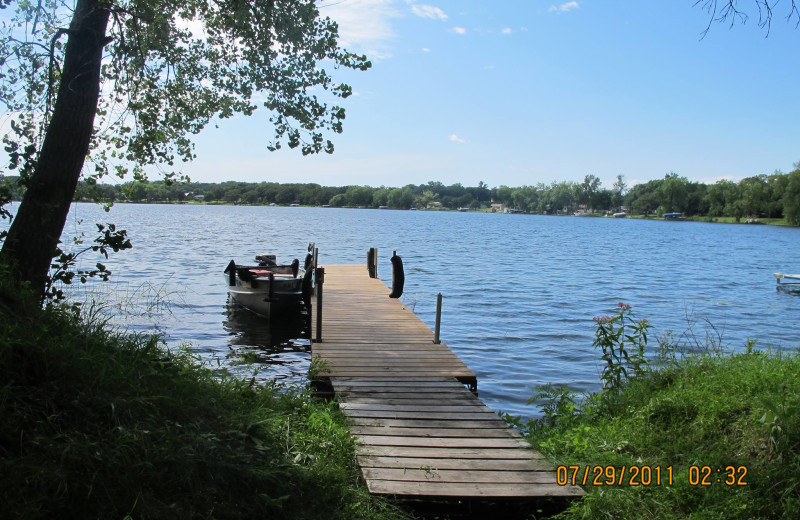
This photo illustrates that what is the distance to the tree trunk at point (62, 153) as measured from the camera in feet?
15.5

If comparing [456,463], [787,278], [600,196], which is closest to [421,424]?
[456,463]

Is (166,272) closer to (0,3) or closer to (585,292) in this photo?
(585,292)

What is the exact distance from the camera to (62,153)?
4.89 metres

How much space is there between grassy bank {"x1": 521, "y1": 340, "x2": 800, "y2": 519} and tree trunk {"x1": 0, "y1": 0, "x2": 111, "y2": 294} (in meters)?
4.48

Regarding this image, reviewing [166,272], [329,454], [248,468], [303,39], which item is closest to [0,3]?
[303,39]

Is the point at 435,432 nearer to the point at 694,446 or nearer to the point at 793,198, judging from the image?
the point at 694,446

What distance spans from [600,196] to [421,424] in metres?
182

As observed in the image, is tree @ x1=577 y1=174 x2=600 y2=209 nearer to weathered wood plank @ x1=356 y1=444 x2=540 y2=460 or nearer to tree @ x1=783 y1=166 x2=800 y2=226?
tree @ x1=783 y1=166 x2=800 y2=226

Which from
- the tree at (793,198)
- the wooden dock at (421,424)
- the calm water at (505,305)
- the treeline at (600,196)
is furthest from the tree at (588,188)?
the wooden dock at (421,424)

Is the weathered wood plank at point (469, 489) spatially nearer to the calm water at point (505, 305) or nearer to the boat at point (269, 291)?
the calm water at point (505, 305)

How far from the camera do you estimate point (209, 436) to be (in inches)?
145

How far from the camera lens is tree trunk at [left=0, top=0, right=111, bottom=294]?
15.5 ft

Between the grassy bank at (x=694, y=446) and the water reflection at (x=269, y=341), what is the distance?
5904 millimetres
